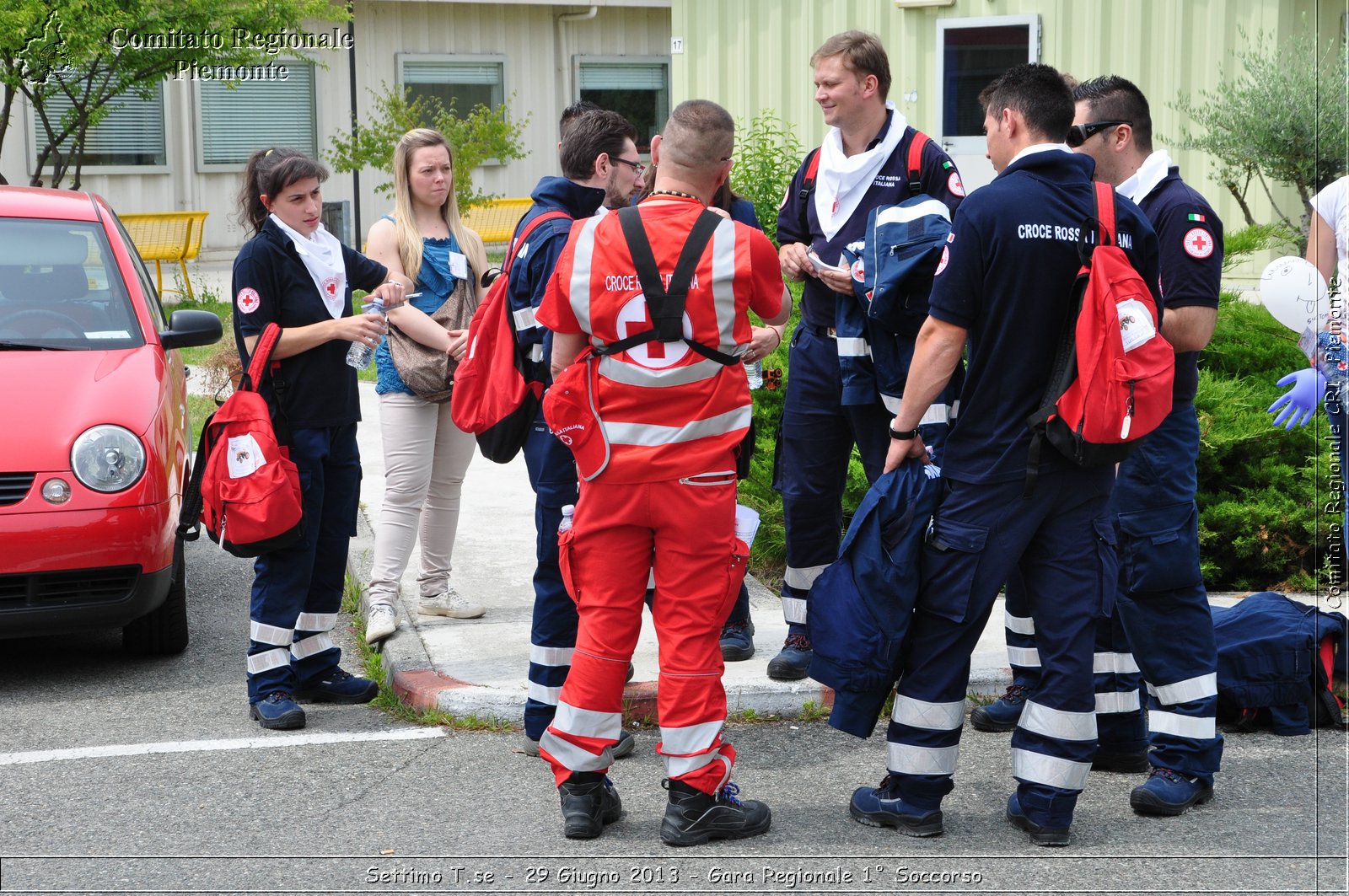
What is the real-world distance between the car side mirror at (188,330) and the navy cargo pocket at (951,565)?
3.51 m

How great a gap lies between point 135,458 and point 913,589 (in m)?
3.21

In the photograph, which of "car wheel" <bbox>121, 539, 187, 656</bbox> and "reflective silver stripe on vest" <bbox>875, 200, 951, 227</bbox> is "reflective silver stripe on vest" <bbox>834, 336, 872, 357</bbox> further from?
"car wheel" <bbox>121, 539, 187, 656</bbox>

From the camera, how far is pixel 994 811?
4312 millimetres

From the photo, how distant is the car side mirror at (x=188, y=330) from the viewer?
241 inches

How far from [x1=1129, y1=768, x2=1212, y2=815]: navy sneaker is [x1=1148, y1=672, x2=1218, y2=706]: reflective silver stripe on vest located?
223 millimetres

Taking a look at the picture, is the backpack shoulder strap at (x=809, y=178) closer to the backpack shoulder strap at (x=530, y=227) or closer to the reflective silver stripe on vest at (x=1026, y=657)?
the backpack shoulder strap at (x=530, y=227)

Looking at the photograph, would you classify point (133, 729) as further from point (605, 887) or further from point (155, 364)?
point (605, 887)

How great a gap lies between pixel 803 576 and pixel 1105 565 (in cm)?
160

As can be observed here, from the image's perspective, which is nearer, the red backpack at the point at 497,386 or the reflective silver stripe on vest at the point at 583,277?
the reflective silver stripe on vest at the point at 583,277

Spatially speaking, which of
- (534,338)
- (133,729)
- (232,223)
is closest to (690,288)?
(534,338)

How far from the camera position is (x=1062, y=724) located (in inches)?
157

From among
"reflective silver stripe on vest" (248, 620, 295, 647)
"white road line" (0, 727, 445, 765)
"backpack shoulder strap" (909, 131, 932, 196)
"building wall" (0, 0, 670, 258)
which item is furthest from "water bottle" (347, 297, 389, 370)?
"building wall" (0, 0, 670, 258)

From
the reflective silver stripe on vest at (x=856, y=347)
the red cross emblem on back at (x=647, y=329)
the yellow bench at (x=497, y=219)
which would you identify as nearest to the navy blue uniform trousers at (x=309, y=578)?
the red cross emblem on back at (x=647, y=329)

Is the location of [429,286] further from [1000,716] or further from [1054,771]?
[1054,771]
